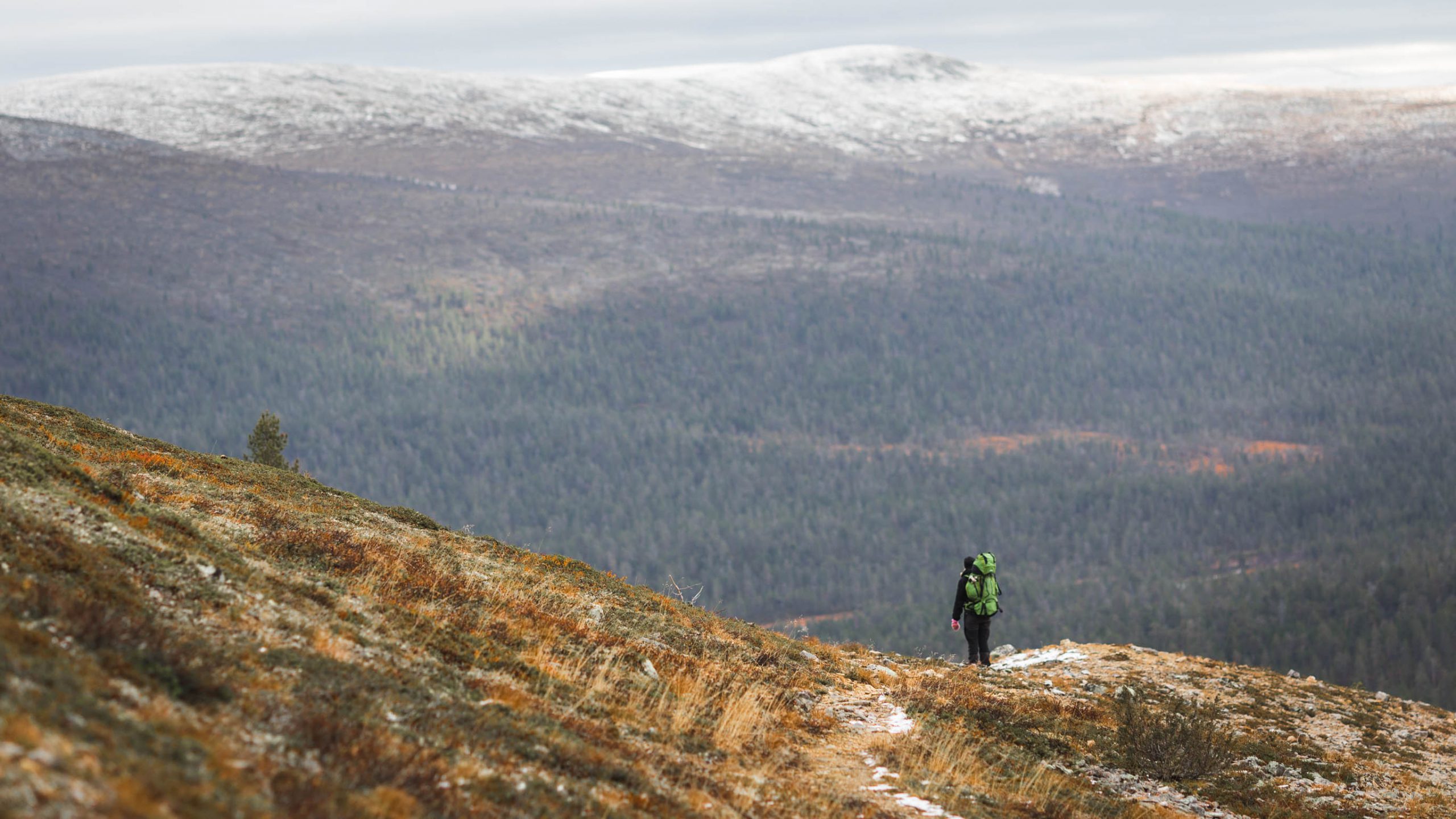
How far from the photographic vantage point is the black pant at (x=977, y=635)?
23.0 metres

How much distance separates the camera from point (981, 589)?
22.6 meters

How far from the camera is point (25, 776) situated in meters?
5.86

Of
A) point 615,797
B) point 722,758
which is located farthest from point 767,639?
point 615,797

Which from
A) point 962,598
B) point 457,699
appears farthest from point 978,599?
point 457,699

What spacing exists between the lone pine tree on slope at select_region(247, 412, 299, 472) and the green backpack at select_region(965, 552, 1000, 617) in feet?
83.8

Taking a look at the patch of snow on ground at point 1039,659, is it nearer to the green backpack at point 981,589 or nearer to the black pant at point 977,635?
the black pant at point 977,635

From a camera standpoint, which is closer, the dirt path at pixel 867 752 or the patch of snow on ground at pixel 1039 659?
the dirt path at pixel 867 752

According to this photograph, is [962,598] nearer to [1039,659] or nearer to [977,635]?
[977,635]

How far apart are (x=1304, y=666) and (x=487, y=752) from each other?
19527 cm

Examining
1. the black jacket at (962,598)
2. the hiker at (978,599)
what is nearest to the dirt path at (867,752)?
the black jacket at (962,598)

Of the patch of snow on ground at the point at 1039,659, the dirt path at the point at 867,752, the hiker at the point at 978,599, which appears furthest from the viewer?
the patch of snow on ground at the point at 1039,659

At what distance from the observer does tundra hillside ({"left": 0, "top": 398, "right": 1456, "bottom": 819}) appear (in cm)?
729

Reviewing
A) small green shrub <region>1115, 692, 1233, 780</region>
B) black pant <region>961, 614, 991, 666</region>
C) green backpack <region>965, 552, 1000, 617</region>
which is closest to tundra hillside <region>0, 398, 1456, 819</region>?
small green shrub <region>1115, 692, 1233, 780</region>

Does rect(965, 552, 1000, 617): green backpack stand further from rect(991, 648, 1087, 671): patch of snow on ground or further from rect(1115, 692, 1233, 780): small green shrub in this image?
rect(1115, 692, 1233, 780): small green shrub
